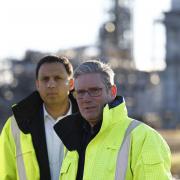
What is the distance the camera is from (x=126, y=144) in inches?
109

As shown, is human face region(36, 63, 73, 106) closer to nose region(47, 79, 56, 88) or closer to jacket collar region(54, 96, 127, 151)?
nose region(47, 79, 56, 88)

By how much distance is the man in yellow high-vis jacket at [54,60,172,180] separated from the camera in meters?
2.68

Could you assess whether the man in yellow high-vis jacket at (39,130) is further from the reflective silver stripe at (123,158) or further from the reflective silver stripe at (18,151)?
the reflective silver stripe at (123,158)

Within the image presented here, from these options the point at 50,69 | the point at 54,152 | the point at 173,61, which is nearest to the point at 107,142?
the point at 54,152

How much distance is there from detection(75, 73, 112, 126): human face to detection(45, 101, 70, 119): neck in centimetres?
118

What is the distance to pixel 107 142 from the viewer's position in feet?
9.26

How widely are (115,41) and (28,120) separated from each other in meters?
39.6

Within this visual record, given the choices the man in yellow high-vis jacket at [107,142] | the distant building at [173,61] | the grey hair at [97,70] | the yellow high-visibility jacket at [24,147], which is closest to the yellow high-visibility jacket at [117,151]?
Result: the man in yellow high-vis jacket at [107,142]

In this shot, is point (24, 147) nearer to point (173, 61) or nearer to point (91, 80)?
point (91, 80)

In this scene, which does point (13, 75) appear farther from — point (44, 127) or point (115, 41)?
point (44, 127)

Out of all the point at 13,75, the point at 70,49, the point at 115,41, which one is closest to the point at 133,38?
the point at 115,41

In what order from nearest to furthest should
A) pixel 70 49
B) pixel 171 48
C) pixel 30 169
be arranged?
1. pixel 30 169
2. pixel 70 49
3. pixel 171 48

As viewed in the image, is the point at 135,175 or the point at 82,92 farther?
the point at 82,92

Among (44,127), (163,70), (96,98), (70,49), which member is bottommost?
(163,70)
